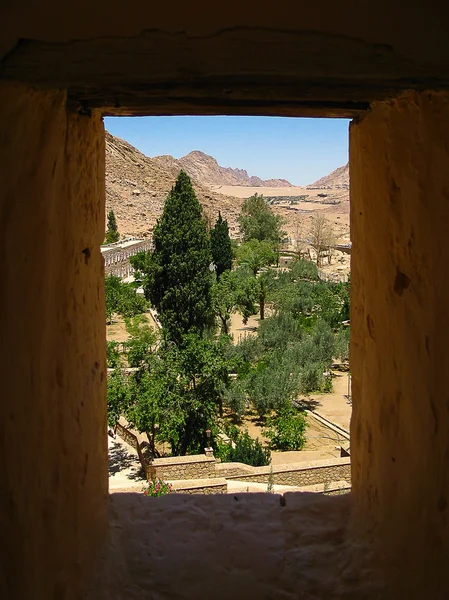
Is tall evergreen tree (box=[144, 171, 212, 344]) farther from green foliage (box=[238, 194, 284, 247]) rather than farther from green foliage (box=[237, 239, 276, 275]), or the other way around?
green foliage (box=[238, 194, 284, 247])

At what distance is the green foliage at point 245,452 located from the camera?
28.9 feet

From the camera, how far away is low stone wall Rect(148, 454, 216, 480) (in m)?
8.16

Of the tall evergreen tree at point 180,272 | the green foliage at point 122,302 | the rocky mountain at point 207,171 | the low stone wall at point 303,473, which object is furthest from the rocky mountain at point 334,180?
the low stone wall at point 303,473

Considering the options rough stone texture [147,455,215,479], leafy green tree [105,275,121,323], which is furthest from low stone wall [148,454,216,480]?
leafy green tree [105,275,121,323]

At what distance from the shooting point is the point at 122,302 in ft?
62.5

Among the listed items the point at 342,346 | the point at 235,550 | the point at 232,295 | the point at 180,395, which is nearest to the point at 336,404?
the point at 342,346

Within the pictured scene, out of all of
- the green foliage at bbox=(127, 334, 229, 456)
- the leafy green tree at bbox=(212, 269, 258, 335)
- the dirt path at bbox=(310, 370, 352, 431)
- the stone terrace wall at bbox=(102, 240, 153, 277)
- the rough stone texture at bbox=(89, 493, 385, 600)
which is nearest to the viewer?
the rough stone texture at bbox=(89, 493, 385, 600)

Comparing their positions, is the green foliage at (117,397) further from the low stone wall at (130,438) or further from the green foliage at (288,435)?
the green foliage at (288,435)
